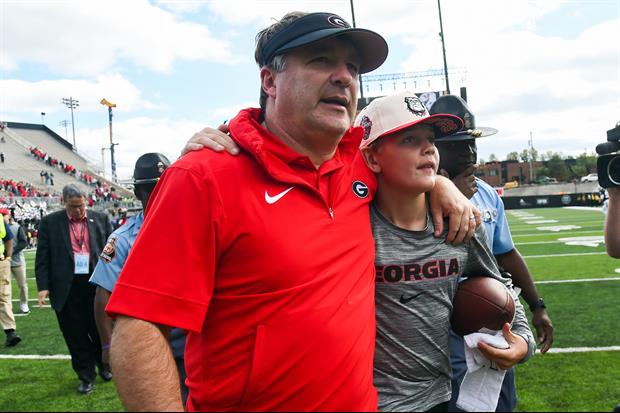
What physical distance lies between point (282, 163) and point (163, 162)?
2.51 metres

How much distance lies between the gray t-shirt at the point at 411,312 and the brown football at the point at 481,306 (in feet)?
0.29

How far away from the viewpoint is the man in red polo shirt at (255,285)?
1.51 m

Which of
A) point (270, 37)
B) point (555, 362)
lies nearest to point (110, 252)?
point (270, 37)

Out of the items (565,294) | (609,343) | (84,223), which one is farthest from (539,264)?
(84,223)

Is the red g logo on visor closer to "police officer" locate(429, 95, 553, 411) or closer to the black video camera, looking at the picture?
"police officer" locate(429, 95, 553, 411)

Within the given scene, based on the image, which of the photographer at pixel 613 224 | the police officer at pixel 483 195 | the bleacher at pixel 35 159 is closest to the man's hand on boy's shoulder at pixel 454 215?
the police officer at pixel 483 195

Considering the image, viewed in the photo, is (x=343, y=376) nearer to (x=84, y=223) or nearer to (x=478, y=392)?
(x=478, y=392)

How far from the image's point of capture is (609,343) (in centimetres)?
569

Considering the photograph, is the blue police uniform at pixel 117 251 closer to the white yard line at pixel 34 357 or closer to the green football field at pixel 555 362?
the green football field at pixel 555 362

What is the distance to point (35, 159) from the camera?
→ 179 feet

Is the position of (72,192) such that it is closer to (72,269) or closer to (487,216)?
(72,269)

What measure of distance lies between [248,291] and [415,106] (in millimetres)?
1077

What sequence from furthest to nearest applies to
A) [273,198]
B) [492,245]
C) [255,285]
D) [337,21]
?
[492,245] → [337,21] → [273,198] → [255,285]

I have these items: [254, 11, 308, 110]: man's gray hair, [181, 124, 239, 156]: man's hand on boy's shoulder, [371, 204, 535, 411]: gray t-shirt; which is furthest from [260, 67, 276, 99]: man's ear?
[371, 204, 535, 411]: gray t-shirt
